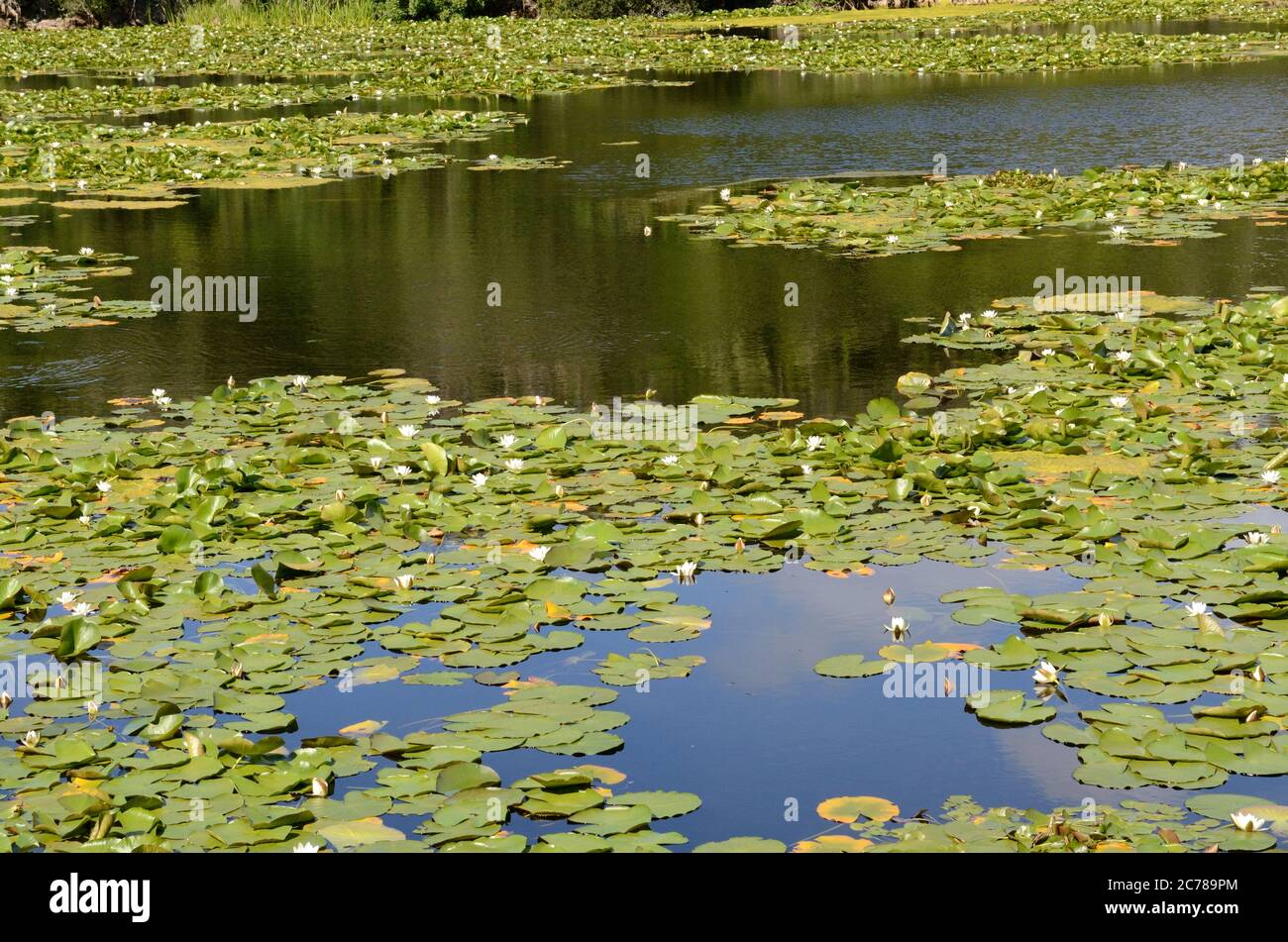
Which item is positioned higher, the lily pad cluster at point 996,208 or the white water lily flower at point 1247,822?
the lily pad cluster at point 996,208

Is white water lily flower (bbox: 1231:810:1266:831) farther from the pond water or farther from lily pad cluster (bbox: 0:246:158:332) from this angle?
lily pad cluster (bbox: 0:246:158:332)

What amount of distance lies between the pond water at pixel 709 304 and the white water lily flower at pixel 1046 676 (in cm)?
→ 8

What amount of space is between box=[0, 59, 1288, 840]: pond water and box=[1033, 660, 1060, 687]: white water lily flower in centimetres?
8

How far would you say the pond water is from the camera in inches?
195

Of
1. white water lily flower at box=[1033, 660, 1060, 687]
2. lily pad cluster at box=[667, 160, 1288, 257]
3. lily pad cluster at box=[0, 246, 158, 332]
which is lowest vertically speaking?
white water lily flower at box=[1033, 660, 1060, 687]

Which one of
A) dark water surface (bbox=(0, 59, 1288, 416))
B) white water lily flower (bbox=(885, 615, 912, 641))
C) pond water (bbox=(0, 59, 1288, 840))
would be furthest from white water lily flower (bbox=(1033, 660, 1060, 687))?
dark water surface (bbox=(0, 59, 1288, 416))

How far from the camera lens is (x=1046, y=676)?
5.22 meters

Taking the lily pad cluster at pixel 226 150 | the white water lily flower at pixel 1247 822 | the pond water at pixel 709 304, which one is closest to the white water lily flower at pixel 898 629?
the pond water at pixel 709 304

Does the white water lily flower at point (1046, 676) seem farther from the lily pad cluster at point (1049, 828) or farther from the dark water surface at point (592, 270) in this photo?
the dark water surface at point (592, 270)

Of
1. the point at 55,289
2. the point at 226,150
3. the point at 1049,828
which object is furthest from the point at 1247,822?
the point at 226,150

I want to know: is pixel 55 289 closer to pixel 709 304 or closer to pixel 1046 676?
pixel 709 304

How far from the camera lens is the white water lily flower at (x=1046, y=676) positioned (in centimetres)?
521

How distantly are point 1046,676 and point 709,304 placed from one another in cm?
663

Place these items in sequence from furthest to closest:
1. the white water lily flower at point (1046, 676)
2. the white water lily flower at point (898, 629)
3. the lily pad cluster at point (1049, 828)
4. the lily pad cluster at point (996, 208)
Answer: the lily pad cluster at point (996, 208)
the white water lily flower at point (898, 629)
the white water lily flower at point (1046, 676)
the lily pad cluster at point (1049, 828)
